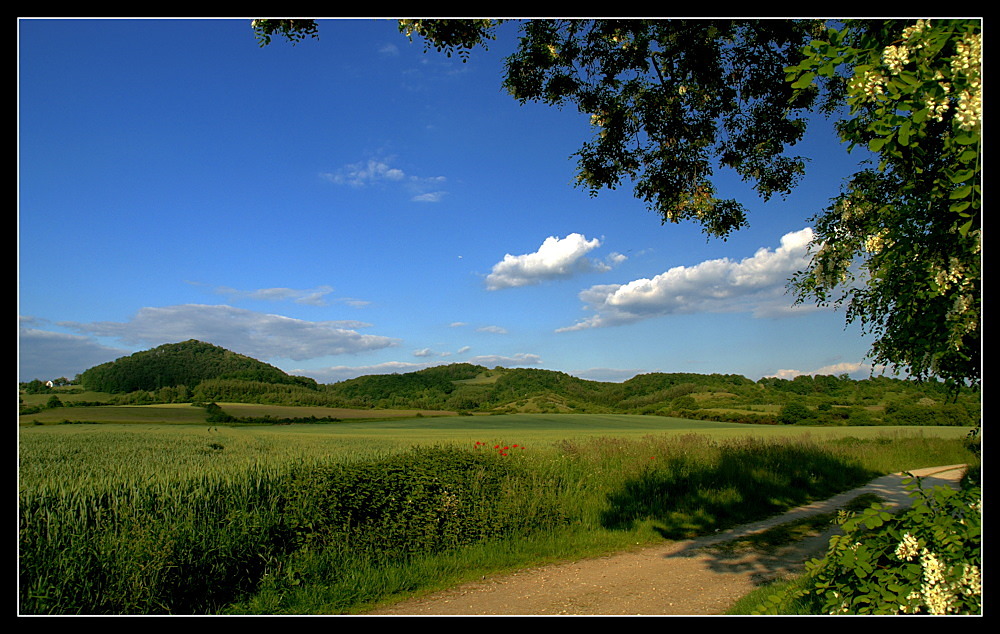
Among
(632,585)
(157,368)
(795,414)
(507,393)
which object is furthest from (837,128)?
(507,393)

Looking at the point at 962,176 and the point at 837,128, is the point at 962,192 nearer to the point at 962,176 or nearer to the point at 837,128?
the point at 962,176

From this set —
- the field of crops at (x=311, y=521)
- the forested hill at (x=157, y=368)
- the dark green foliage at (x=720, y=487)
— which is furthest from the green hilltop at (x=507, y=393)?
the field of crops at (x=311, y=521)

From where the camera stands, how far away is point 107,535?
639 cm

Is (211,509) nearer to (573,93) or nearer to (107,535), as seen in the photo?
(107,535)

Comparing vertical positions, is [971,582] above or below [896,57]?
below

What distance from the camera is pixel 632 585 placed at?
7273mm

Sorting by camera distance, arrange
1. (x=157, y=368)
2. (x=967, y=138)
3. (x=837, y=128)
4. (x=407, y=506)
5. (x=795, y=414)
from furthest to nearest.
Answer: (x=795, y=414)
(x=157, y=368)
(x=407, y=506)
(x=837, y=128)
(x=967, y=138)

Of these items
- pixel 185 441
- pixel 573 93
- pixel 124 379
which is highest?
pixel 573 93

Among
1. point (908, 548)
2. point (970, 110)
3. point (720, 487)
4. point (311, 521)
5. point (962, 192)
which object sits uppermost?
point (970, 110)

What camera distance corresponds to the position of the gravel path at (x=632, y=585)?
647 cm
